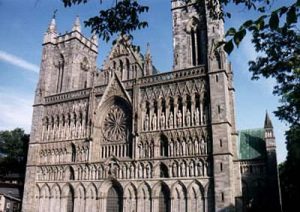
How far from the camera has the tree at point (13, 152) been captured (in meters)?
47.0

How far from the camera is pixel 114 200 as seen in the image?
28891mm

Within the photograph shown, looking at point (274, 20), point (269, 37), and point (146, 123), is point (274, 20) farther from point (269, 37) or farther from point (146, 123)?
point (146, 123)

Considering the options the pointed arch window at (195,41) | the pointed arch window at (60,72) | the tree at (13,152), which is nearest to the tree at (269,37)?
the pointed arch window at (195,41)

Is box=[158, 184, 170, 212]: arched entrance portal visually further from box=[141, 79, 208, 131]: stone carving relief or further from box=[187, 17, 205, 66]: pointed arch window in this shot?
box=[187, 17, 205, 66]: pointed arch window

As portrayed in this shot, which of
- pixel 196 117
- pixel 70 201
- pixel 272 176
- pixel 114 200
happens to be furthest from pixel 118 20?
pixel 272 176

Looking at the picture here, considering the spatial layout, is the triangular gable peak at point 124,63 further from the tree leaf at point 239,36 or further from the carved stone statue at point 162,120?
the tree leaf at point 239,36

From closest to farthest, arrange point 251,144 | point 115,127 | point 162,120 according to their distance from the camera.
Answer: point 162,120 < point 115,127 < point 251,144

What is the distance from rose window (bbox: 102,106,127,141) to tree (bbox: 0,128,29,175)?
2206 centimetres

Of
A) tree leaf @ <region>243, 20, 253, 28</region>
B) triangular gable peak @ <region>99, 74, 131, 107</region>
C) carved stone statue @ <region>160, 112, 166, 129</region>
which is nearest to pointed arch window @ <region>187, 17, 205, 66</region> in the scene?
carved stone statue @ <region>160, 112, 166, 129</region>

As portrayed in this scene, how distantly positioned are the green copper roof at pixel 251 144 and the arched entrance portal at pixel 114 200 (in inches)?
688

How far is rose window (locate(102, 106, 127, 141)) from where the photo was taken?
3094cm

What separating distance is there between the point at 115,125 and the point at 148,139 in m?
4.72

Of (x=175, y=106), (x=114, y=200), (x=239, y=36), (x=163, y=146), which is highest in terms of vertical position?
(x=175, y=106)

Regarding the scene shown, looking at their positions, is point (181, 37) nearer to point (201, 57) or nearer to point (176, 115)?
point (201, 57)
